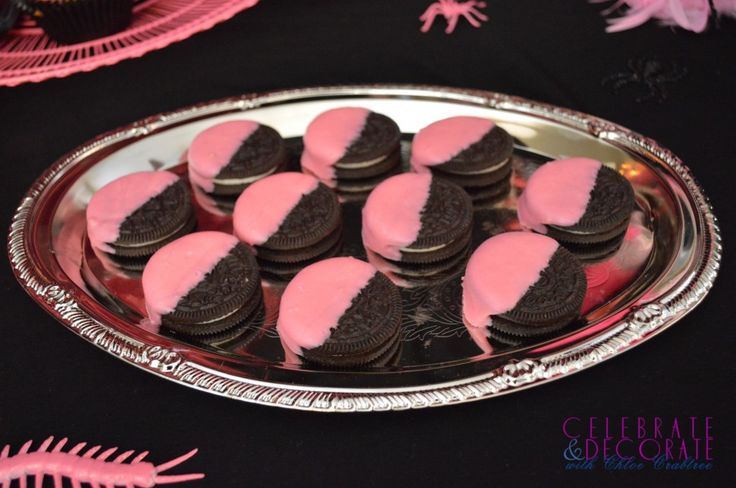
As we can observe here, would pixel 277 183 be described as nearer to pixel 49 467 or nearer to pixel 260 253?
pixel 260 253

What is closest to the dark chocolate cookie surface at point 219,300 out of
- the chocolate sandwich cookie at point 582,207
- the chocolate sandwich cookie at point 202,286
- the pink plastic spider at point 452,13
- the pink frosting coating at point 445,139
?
the chocolate sandwich cookie at point 202,286

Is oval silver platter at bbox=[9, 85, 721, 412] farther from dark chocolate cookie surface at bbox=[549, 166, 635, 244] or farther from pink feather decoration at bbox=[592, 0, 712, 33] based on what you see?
pink feather decoration at bbox=[592, 0, 712, 33]

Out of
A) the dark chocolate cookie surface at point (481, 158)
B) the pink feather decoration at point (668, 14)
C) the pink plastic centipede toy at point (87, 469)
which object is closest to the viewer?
the pink plastic centipede toy at point (87, 469)

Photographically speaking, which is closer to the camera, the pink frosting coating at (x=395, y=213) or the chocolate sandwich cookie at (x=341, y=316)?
the chocolate sandwich cookie at (x=341, y=316)

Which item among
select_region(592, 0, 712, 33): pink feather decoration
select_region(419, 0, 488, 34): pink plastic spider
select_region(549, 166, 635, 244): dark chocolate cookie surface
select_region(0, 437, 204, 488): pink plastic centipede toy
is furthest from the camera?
select_region(419, 0, 488, 34): pink plastic spider

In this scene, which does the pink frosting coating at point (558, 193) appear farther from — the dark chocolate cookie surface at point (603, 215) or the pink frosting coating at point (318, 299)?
the pink frosting coating at point (318, 299)

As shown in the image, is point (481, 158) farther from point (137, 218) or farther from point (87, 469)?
point (87, 469)

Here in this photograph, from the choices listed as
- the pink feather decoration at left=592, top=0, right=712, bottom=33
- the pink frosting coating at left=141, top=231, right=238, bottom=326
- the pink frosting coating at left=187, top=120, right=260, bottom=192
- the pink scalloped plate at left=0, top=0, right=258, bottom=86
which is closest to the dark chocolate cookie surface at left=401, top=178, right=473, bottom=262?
the pink frosting coating at left=141, top=231, right=238, bottom=326
